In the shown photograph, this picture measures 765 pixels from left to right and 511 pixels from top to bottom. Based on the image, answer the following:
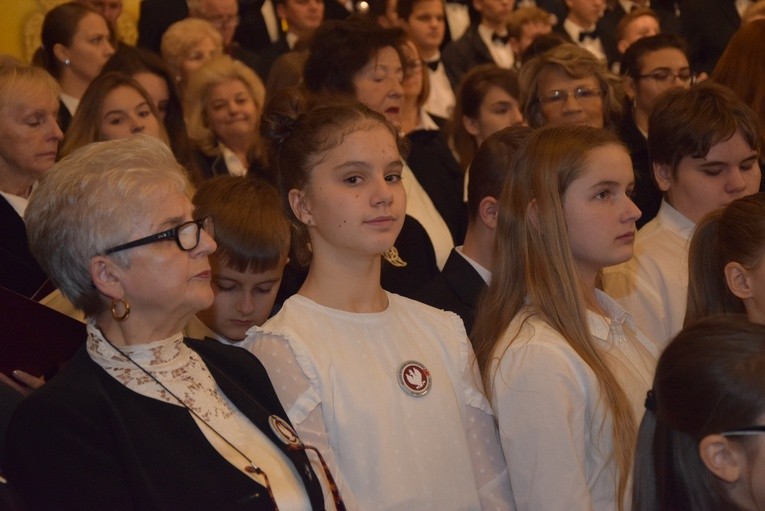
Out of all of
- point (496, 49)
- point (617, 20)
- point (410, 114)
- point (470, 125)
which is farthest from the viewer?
point (617, 20)

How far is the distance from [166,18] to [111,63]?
5.34 ft

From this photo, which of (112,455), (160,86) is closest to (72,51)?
(160,86)

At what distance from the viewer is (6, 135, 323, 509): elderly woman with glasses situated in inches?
85.9

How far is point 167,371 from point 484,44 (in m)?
5.00

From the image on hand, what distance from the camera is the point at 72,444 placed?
2152 mm

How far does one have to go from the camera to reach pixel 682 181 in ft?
11.7

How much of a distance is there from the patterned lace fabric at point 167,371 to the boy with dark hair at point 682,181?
1.39m

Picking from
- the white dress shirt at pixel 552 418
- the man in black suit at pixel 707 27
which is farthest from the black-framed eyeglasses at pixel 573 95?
the man in black suit at pixel 707 27

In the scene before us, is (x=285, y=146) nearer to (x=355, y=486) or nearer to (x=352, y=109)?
(x=352, y=109)

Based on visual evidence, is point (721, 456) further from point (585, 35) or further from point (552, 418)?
point (585, 35)

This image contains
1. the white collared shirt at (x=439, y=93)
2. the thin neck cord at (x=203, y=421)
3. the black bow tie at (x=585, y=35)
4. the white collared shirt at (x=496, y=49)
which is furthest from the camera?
the black bow tie at (x=585, y=35)

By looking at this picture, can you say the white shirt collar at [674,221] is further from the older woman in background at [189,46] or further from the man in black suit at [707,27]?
the man in black suit at [707,27]

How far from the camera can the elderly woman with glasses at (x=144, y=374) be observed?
2.18 meters

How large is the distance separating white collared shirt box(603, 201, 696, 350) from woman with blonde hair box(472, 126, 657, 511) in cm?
35
